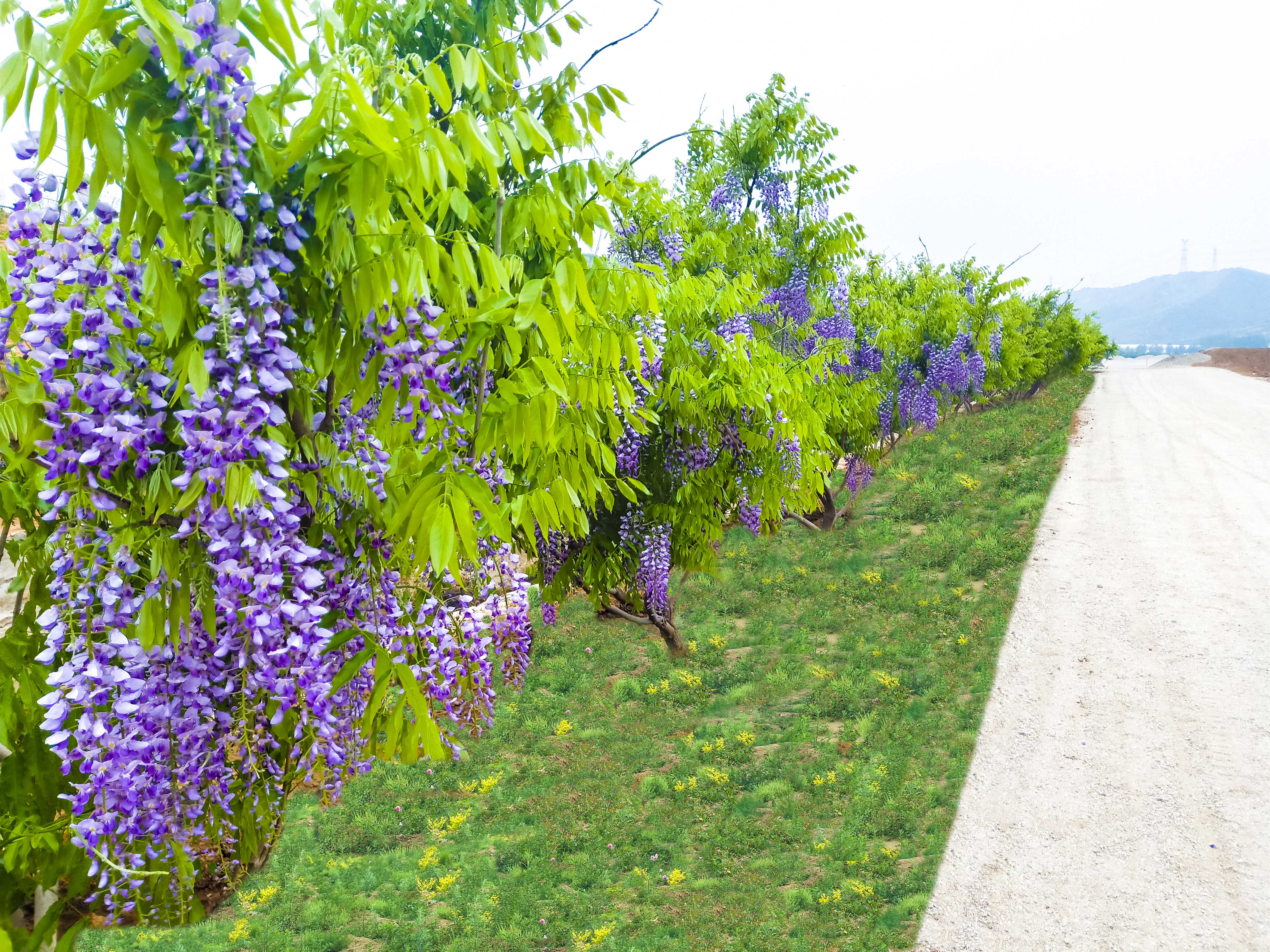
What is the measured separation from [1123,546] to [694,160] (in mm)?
7674

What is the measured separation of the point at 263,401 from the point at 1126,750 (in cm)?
684

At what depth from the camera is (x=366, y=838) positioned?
5.82 meters

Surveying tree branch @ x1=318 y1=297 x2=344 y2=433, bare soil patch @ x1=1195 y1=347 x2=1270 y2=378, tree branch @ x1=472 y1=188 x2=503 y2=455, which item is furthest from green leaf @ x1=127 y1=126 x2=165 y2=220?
bare soil patch @ x1=1195 y1=347 x2=1270 y2=378

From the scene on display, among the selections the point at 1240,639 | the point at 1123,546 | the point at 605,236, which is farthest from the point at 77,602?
the point at 1123,546

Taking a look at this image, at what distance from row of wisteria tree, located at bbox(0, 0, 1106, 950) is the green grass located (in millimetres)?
2208

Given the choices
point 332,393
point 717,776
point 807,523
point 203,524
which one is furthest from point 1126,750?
point 203,524

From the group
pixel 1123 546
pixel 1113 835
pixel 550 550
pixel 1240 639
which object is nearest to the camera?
pixel 1113 835

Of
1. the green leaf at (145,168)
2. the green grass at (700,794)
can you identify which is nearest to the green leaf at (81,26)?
the green leaf at (145,168)

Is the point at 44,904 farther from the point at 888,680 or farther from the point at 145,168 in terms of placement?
the point at 888,680

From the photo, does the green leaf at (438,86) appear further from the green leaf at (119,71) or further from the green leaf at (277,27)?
the green leaf at (119,71)

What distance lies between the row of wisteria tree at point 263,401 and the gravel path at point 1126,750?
3.74m

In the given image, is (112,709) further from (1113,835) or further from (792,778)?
(1113,835)

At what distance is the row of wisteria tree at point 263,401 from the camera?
165 cm

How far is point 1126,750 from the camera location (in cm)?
613
